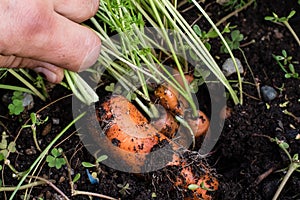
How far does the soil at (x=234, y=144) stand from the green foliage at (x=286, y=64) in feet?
0.07

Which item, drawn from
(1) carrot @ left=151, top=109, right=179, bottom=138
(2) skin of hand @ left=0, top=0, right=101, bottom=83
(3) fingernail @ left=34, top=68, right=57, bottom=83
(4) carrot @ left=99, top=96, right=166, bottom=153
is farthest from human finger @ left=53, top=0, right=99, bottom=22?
(1) carrot @ left=151, top=109, right=179, bottom=138

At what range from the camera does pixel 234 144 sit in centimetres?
164

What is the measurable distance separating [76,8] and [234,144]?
0.69m

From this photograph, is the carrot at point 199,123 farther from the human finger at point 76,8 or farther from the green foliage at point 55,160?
Result: the human finger at point 76,8

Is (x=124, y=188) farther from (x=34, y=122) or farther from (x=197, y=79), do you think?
(x=197, y=79)

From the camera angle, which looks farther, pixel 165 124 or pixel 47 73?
pixel 165 124

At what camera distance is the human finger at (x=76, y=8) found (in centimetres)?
124

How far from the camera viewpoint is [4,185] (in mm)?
1615

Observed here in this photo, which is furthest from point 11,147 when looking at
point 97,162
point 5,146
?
point 97,162

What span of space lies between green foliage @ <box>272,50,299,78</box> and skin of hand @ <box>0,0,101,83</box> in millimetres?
694

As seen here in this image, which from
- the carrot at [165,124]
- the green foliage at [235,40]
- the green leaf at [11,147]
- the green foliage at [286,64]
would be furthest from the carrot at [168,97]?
the green leaf at [11,147]

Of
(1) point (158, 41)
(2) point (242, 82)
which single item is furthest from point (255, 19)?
(1) point (158, 41)

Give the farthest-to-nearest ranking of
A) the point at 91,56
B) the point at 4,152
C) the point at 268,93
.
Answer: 1. the point at 268,93
2. the point at 4,152
3. the point at 91,56

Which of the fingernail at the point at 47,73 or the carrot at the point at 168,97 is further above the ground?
the fingernail at the point at 47,73
